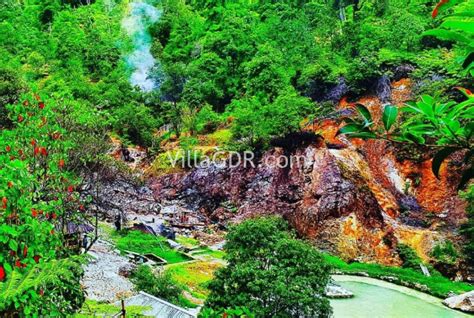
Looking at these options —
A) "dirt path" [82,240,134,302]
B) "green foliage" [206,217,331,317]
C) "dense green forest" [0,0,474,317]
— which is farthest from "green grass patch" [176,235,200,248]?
"green foliage" [206,217,331,317]

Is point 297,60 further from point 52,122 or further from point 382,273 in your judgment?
point 52,122

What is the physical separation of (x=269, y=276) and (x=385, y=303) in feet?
16.2

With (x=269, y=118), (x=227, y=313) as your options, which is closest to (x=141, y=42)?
(x=269, y=118)

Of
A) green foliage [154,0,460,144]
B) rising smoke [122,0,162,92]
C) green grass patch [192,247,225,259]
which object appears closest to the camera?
green grass patch [192,247,225,259]

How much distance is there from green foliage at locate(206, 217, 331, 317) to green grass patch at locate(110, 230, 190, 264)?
622cm

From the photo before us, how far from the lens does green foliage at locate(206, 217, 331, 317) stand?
620 centimetres

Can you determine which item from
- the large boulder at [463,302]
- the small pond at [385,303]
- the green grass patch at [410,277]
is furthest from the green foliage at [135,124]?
the large boulder at [463,302]

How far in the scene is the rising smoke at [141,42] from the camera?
2869cm

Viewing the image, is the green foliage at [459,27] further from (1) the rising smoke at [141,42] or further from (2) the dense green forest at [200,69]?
(1) the rising smoke at [141,42]

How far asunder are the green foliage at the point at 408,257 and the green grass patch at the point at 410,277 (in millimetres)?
367

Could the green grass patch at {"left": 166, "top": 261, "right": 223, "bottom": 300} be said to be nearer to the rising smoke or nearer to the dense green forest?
the dense green forest

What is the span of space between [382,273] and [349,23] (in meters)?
14.8

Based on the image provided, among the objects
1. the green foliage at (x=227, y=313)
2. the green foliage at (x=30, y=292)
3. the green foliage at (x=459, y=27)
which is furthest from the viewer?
the green foliage at (x=227, y=313)

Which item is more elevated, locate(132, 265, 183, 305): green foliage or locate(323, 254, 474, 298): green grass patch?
locate(132, 265, 183, 305): green foliage
